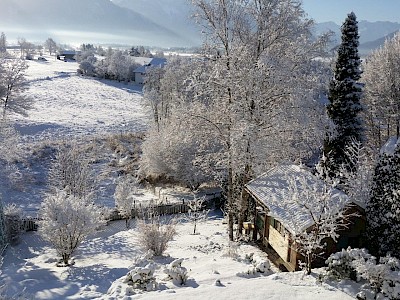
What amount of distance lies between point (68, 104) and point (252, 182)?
1809 inches

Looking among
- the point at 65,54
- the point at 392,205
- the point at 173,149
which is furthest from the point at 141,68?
the point at 392,205

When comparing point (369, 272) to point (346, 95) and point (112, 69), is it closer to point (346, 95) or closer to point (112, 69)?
point (346, 95)

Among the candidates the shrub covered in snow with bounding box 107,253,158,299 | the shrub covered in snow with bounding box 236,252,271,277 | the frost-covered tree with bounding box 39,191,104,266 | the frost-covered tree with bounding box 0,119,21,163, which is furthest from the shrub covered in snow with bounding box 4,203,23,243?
the shrub covered in snow with bounding box 236,252,271,277

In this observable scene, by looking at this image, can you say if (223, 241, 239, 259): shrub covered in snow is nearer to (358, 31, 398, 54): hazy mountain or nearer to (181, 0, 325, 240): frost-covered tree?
(181, 0, 325, 240): frost-covered tree

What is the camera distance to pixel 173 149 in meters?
28.1

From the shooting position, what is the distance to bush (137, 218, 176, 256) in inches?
575

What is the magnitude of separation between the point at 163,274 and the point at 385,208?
745cm

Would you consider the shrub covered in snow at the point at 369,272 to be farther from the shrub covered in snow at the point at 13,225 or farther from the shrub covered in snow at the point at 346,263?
the shrub covered in snow at the point at 13,225

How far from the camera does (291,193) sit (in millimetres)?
13797

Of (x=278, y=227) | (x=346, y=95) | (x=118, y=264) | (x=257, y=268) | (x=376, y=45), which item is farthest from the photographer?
(x=376, y=45)

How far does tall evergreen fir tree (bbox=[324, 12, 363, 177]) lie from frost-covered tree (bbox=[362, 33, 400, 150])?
6.59 metres

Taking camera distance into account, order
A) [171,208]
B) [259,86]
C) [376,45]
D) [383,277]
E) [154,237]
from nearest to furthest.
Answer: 1. [383,277]
2. [259,86]
3. [154,237]
4. [171,208]
5. [376,45]

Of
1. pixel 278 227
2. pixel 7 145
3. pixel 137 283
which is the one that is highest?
pixel 7 145

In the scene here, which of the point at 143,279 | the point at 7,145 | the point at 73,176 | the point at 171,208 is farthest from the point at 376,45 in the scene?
the point at 143,279
